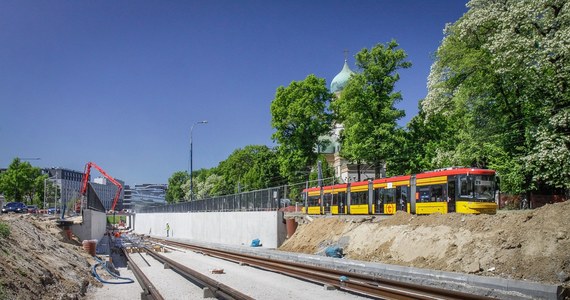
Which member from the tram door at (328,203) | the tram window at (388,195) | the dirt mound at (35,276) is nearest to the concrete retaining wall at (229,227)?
the tram door at (328,203)

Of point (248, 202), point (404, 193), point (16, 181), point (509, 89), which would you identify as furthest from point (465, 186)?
point (16, 181)

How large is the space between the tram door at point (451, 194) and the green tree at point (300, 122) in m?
26.8

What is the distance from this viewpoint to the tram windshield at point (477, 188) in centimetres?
2502

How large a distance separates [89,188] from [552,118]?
1651 inches

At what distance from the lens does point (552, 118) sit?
25828mm

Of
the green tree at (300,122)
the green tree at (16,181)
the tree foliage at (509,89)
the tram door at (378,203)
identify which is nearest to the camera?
the tree foliage at (509,89)

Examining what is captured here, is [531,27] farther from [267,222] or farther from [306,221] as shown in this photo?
[267,222]

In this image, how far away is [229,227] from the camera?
4631cm

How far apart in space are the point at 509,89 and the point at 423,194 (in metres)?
9.44

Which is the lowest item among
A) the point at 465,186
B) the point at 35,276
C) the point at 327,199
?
the point at 35,276

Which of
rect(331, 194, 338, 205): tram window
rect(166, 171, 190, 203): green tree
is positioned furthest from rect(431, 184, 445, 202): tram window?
rect(166, 171, 190, 203): green tree

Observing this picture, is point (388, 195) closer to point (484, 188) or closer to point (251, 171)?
point (484, 188)

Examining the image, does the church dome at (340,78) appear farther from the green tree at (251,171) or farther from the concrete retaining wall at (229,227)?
the concrete retaining wall at (229,227)

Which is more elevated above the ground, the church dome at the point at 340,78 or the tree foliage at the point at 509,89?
the church dome at the point at 340,78
